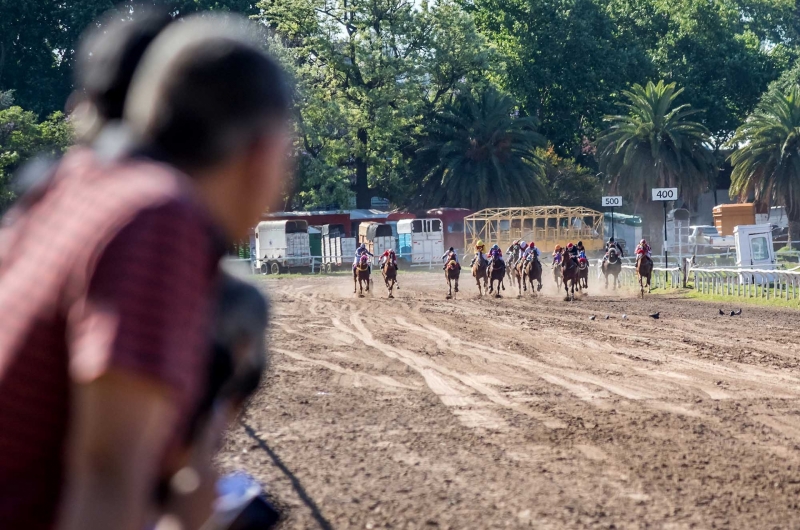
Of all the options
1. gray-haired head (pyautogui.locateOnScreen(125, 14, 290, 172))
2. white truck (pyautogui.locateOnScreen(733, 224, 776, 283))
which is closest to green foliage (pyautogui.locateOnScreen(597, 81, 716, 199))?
white truck (pyautogui.locateOnScreen(733, 224, 776, 283))

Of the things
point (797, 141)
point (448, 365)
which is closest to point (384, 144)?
point (797, 141)

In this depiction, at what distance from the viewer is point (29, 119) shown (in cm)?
3938

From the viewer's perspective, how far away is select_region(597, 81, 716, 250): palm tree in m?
61.8

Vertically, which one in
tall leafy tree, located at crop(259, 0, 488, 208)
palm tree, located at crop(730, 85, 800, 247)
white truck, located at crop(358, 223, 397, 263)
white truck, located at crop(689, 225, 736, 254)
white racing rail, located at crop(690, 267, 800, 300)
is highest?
tall leafy tree, located at crop(259, 0, 488, 208)

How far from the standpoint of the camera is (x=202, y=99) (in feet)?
→ 5.73

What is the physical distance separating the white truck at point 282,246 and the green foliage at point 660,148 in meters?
19.0

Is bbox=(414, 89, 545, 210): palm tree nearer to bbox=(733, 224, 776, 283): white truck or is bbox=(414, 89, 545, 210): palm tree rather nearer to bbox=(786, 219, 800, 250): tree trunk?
bbox=(786, 219, 800, 250): tree trunk

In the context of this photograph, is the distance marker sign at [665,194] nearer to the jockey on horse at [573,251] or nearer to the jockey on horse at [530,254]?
the jockey on horse at [573,251]

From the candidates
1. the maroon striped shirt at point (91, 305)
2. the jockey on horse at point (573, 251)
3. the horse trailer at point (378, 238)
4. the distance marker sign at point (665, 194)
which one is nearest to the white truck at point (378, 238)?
the horse trailer at point (378, 238)

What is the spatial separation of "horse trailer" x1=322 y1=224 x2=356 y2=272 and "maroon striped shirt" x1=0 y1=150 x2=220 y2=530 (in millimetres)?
54731

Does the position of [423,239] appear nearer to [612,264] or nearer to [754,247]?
[612,264]

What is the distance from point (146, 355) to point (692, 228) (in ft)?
200

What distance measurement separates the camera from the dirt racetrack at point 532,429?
290 inches

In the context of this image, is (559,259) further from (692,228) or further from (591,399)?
(692,228)
